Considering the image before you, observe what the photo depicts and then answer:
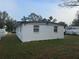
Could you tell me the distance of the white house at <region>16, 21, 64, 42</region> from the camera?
3316 centimetres

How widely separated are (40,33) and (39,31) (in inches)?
14.7

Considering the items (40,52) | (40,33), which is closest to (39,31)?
(40,33)

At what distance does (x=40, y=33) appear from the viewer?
35031mm

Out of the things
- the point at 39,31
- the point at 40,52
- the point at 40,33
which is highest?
the point at 39,31

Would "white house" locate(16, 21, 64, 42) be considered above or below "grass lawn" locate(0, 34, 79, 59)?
above

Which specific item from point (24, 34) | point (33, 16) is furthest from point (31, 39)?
point (33, 16)

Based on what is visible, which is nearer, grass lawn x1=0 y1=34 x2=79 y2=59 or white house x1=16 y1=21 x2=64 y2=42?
grass lawn x1=0 y1=34 x2=79 y2=59

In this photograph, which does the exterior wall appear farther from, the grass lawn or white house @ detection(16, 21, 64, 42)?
the grass lawn

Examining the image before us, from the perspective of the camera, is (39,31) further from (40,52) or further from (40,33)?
(40,52)

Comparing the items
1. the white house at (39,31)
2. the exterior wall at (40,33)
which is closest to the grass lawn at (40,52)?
the exterior wall at (40,33)

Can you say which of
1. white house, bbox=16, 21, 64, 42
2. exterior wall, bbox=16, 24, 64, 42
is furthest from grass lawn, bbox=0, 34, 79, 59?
white house, bbox=16, 21, 64, 42

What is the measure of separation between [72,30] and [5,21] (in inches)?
2273

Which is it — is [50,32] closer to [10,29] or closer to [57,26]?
[57,26]

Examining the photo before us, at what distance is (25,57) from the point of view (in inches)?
751
